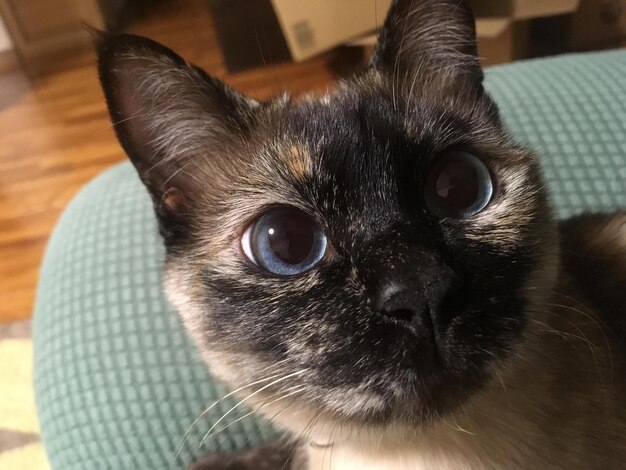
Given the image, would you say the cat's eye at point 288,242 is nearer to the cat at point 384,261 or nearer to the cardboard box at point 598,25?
the cat at point 384,261

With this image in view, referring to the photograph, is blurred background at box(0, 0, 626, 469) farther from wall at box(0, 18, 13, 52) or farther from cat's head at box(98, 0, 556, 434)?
cat's head at box(98, 0, 556, 434)

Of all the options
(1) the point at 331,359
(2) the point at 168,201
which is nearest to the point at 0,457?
(2) the point at 168,201

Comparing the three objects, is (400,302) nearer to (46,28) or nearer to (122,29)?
(122,29)

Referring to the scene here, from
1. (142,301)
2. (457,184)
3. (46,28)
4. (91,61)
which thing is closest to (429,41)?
(457,184)

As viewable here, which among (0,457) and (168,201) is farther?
(0,457)

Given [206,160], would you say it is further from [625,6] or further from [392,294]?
[625,6]

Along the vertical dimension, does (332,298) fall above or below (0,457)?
above
